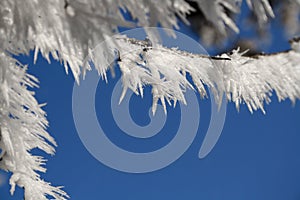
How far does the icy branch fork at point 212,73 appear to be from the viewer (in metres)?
1.17

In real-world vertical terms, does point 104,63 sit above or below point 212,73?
below

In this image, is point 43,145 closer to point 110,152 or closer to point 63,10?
point 110,152

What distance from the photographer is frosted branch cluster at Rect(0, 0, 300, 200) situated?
1.91ft

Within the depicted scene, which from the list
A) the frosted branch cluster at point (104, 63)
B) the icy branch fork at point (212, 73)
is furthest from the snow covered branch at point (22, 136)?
the icy branch fork at point (212, 73)

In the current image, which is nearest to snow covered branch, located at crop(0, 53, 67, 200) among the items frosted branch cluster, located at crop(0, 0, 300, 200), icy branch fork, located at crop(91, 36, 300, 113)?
frosted branch cluster, located at crop(0, 0, 300, 200)

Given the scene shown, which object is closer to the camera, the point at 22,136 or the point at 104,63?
the point at 104,63

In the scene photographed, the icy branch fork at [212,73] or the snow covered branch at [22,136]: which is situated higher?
the icy branch fork at [212,73]

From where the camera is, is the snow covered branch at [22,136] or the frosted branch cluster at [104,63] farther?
the snow covered branch at [22,136]

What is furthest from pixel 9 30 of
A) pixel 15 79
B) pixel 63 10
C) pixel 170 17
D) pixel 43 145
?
pixel 43 145

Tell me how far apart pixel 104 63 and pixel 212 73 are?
639 mm

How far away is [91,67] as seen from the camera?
1492 mm

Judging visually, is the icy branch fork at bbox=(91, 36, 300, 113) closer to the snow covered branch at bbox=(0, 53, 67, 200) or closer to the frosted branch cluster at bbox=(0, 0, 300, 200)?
the frosted branch cluster at bbox=(0, 0, 300, 200)

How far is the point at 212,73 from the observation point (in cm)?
128

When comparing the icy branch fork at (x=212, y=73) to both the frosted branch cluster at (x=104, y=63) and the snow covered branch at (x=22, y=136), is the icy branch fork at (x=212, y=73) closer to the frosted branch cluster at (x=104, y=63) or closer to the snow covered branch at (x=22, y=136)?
the frosted branch cluster at (x=104, y=63)
